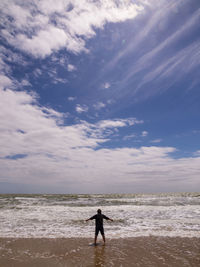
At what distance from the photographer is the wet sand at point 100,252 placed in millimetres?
8461

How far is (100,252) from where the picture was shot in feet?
32.1

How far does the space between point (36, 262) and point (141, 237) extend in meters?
6.88

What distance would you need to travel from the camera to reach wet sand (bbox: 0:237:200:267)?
8461mm

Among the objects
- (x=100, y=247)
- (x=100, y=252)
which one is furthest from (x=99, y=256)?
(x=100, y=247)

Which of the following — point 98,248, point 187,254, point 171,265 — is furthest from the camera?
point 98,248

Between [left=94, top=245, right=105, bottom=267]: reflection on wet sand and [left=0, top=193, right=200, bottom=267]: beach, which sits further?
[left=0, top=193, right=200, bottom=267]: beach

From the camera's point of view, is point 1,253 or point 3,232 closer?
point 1,253

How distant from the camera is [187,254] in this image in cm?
938

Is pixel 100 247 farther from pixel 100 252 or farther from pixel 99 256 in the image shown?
pixel 99 256

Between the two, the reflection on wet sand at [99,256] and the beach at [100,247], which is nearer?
the reflection on wet sand at [99,256]

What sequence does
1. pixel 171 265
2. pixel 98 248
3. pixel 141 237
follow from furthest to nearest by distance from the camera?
pixel 141 237 < pixel 98 248 < pixel 171 265

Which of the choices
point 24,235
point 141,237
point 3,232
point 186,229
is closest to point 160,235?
point 141,237

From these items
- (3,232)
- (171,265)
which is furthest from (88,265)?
(3,232)

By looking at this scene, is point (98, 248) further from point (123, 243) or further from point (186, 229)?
point (186, 229)
